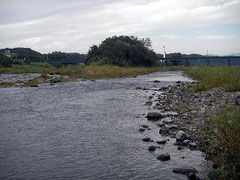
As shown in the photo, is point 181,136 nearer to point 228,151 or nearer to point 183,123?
point 183,123

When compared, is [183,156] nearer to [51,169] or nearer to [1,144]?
[51,169]

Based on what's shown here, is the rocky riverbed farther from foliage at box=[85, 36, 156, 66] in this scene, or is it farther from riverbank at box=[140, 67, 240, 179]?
foliage at box=[85, 36, 156, 66]

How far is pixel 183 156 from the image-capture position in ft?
29.7

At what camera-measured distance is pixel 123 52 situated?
76375mm

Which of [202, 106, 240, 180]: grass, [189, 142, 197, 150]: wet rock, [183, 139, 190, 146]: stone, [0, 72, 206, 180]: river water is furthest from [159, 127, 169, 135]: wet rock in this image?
[202, 106, 240, 180]: grass

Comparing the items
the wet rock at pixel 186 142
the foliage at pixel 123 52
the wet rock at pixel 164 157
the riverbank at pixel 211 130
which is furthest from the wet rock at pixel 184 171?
the foliage at pixel 123 52

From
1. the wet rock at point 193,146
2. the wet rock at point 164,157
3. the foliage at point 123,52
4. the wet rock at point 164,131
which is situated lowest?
the wet rock at point 164,157

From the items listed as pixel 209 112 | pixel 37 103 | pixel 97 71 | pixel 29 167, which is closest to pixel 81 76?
pixel 97 71

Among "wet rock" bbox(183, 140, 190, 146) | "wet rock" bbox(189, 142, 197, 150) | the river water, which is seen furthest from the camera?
"wet rock" bbox(183, 140, 190, 146)

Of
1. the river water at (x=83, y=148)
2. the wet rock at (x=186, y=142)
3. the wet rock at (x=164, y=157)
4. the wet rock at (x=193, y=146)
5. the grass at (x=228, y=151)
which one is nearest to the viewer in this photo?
the grass at (x=228, y=151)

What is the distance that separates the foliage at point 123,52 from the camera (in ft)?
241

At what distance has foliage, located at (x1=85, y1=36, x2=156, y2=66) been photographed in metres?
73.6

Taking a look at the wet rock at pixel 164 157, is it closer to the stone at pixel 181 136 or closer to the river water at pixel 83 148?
the river water at pixel 83 148

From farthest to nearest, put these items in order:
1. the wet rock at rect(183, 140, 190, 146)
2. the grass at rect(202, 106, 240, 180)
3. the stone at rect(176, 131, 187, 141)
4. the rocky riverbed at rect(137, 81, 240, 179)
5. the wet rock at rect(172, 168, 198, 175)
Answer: the stone at rect(176, 131, 187, 141) → the wet rock at rect(183, 140, 190, 146) → the rocky riverbed at rect(137, 81, 240, 179) → the wet rock at rect(172, 168, 198, 175) → the grass at rect(202, 106, 240, 180)
